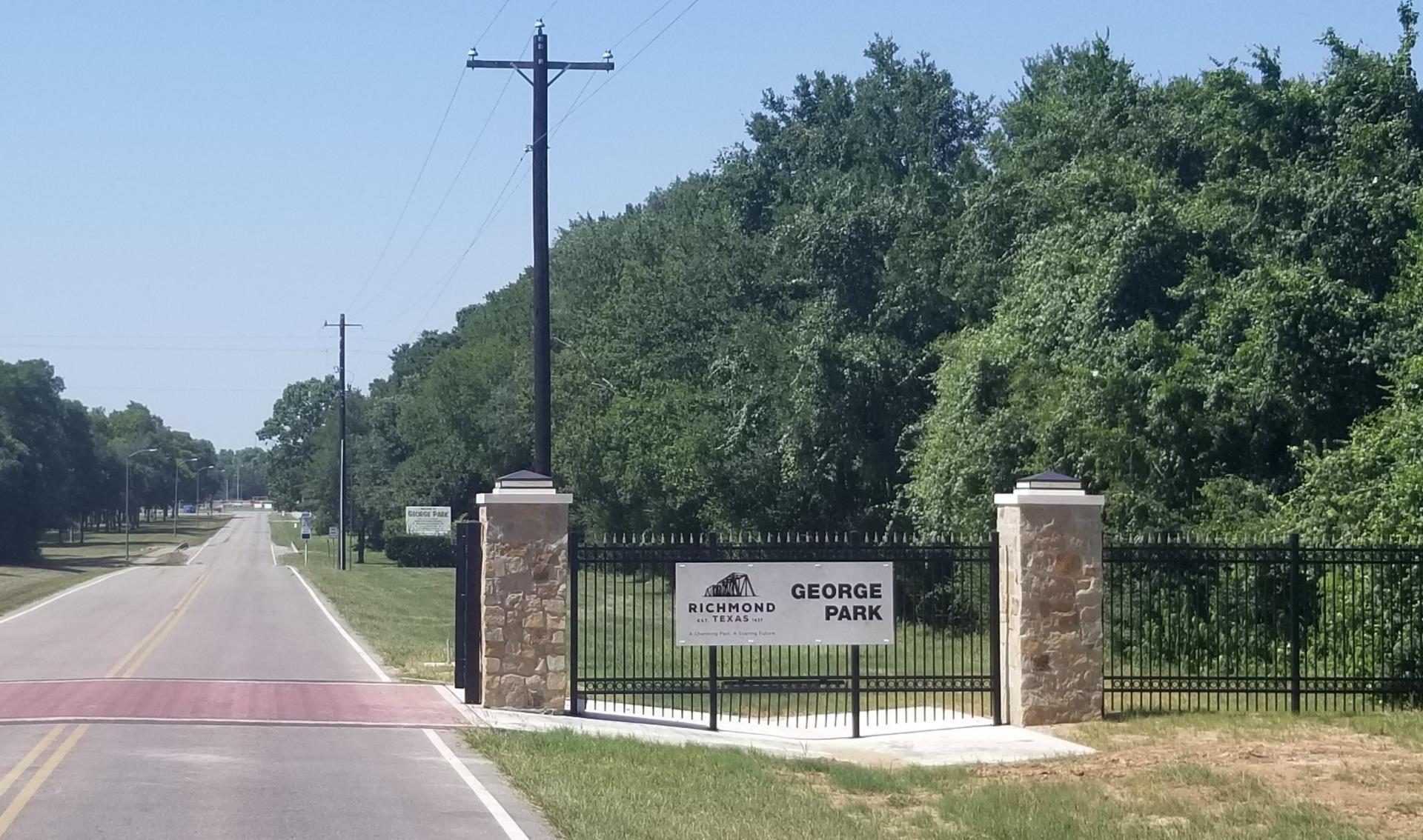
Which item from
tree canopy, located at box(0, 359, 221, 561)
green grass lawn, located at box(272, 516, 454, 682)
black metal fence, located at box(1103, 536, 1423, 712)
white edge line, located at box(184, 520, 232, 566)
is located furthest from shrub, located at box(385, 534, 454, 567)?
black metal fence, located at box(1103, 536, 1423, 712)

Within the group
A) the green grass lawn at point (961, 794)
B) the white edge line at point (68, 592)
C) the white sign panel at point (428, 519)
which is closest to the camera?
the green grass lawn at point (961, 794)

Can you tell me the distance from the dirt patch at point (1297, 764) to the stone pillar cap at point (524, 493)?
5.62 meters

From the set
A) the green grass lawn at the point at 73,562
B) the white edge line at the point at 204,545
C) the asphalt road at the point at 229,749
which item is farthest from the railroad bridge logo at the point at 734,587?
the white edge line at the point at 204,545

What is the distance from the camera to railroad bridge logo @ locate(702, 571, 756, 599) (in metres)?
17.1

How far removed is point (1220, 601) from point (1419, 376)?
4342mm

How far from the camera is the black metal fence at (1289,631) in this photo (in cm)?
1777

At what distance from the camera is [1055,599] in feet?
56.6

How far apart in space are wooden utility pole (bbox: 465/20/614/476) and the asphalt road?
380 cm

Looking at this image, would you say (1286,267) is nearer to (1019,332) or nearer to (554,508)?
(1019,332)

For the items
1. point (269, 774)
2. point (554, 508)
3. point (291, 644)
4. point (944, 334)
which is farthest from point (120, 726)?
point (944, 334)

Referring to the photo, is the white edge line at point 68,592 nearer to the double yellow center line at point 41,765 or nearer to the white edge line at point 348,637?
the white edge line at point 348,637

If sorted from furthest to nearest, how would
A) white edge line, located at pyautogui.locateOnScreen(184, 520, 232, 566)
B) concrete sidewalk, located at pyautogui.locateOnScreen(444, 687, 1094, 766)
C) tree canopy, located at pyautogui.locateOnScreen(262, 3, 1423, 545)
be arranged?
white edge line, located at pyautogui.locateOnScreen(184, 520, 232, 566) → tree canopy, located at pyautogui.locateOnScreen(262, 3, 1423, 545) → concrete sidewalk, located at pyautogui.locateOnScreen(444, 687, 1094, 766)

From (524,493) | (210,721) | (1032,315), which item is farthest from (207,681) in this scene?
(1032,315)

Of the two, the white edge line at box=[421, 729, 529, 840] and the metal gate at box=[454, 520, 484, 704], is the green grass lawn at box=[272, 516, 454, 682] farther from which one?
the white edge line at box=[421, 729, 529, 840]
